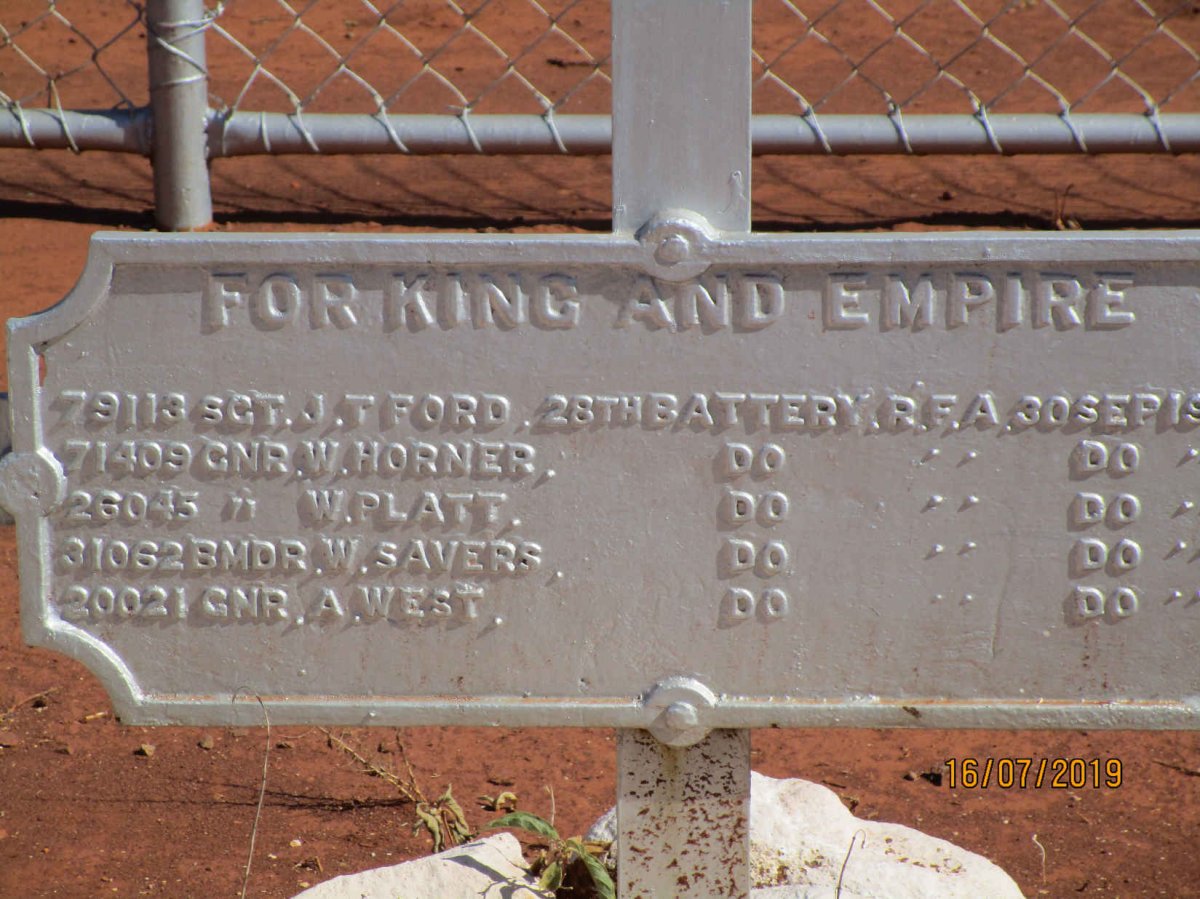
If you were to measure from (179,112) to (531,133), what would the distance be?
37.1 inches

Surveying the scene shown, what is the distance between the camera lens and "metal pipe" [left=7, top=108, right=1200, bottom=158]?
13.4 feet

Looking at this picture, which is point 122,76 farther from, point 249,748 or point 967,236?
point 967,236

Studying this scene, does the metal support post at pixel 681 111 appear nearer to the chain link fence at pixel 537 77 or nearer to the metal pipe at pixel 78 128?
the chain link fence at pixel 537 77

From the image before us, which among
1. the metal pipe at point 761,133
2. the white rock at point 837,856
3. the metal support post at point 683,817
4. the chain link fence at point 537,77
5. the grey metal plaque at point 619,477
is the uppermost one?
the chain link fence at point 537,77

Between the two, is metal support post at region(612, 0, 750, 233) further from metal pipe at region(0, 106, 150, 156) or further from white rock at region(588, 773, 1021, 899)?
metal pipe at region(0, 106, 150, 156)

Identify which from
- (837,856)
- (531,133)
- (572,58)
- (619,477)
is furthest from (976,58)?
(619,477)

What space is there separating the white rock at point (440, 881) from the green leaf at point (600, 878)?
0.09m

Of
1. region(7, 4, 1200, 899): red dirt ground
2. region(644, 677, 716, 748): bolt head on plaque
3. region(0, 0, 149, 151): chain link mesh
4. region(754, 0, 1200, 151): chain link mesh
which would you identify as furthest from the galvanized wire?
region(644, 677, 716, 748): bolt head on plaque

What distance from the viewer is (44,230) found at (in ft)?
14.5

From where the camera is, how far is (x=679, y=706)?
72.1 inches

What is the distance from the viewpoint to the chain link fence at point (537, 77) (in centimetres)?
410
